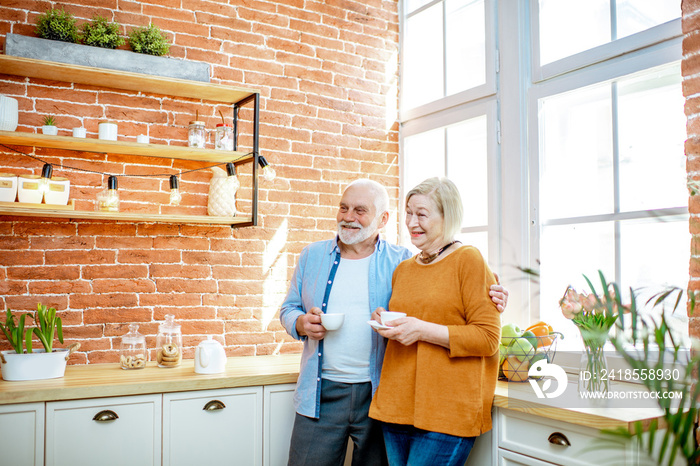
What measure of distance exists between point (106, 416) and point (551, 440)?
63.5 inches

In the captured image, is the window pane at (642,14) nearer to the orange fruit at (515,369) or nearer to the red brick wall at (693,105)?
the red brick wall at (693,105)

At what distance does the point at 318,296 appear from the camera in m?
2.28

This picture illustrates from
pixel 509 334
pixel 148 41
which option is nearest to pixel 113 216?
pixel 148 41

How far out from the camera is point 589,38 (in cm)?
255

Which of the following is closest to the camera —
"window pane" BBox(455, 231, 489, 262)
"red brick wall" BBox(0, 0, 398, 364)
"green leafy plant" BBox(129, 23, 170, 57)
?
"red brick wall" BBox(0, 0, 398, 364)

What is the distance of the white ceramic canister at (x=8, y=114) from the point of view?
2473 millimetres

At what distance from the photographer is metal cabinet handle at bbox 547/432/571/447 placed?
1.84 metres

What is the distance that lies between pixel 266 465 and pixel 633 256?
70.0 inches

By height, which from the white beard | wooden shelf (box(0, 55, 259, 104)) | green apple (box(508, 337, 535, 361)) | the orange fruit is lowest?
the orange fruit

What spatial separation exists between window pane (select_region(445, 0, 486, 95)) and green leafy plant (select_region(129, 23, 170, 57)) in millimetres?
1588

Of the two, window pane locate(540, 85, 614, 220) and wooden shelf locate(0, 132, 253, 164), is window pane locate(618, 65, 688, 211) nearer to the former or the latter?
window pane locate(540, 85, 614, 220)

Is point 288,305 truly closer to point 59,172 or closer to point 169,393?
point 169,393

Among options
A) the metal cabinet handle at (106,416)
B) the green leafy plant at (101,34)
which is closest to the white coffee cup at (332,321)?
the metal cabinet handle at (106,416)

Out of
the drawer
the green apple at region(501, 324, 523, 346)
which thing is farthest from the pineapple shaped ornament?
the drawer
